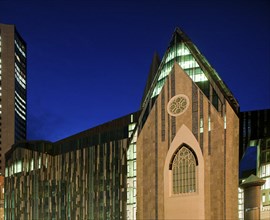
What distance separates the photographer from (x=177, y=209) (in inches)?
2739

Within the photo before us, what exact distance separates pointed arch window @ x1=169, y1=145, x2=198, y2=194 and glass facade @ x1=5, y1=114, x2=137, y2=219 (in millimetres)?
11526

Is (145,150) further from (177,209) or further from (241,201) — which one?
(241,201)

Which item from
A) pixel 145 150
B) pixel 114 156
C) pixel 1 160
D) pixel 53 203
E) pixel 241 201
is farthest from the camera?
pixel 1 160

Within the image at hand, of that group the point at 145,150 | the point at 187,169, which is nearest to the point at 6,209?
the point at 145,150

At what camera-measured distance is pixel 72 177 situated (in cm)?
8806

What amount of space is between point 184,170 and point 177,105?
9.05 meters

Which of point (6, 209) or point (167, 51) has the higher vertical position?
point (167, 51)

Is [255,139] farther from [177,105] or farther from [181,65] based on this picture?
[181,65]

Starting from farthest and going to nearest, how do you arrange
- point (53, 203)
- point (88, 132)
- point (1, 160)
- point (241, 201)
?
point (1, 160) → point (88, 132) → point (53, 203) → point (241, 201)

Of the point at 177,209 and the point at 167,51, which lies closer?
the point at 177,209

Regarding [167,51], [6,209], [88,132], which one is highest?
[167,51]

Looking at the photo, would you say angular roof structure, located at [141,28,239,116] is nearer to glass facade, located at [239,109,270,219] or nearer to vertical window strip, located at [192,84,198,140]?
vertical window strip, located at [192,84,198,140]

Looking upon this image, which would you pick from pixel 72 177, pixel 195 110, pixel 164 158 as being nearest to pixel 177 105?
pixel 195 110

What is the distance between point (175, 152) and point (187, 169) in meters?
3.04
